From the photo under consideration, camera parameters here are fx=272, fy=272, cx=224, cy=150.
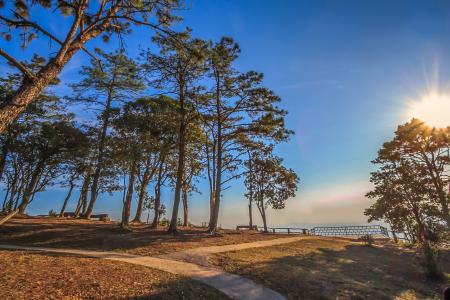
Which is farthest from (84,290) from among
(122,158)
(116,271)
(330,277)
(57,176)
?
(57,176)

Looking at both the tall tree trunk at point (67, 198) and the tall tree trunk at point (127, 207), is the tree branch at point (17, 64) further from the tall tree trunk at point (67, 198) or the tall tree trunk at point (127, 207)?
the tall tree trunk at point (67, 198)

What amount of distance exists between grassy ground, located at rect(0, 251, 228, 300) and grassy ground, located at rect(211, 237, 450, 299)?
2992mm

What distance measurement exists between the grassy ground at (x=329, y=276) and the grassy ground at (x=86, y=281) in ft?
9.82

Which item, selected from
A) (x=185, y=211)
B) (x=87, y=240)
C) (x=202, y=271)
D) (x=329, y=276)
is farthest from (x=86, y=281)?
(x=185, y=211)

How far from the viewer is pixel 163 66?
63.9 feet

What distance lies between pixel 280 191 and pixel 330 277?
21.3 meters

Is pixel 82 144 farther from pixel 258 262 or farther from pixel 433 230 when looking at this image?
pixel 433 230

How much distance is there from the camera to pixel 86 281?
725 cm

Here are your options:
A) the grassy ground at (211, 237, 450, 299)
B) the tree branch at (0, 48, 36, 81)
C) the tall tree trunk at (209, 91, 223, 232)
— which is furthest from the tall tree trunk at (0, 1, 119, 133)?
the tall tree trunk at (209, 91, 223, 232)

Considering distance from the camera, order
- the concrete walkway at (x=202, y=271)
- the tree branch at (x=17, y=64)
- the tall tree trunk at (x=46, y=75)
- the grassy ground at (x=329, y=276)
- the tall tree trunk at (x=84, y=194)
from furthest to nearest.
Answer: the tall tree trunk at (x=84, y=194) < the grassy ground at (x=329, y=276) < the concrete walkway at (x=202, y=271) < the tall tree trunk at (x=46, y=75) < the tree branch at (x=17, y=64)

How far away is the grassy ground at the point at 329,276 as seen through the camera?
9.37m

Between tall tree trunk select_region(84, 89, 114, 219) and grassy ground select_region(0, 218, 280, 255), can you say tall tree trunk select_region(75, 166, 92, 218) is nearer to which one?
tall tree trunk select_region(84, 89, 114, 219)

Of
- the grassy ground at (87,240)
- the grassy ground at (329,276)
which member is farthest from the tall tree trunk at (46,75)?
the grassy ground at (329,276)

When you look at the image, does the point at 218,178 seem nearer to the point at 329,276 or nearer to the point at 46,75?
the point at 329,276
